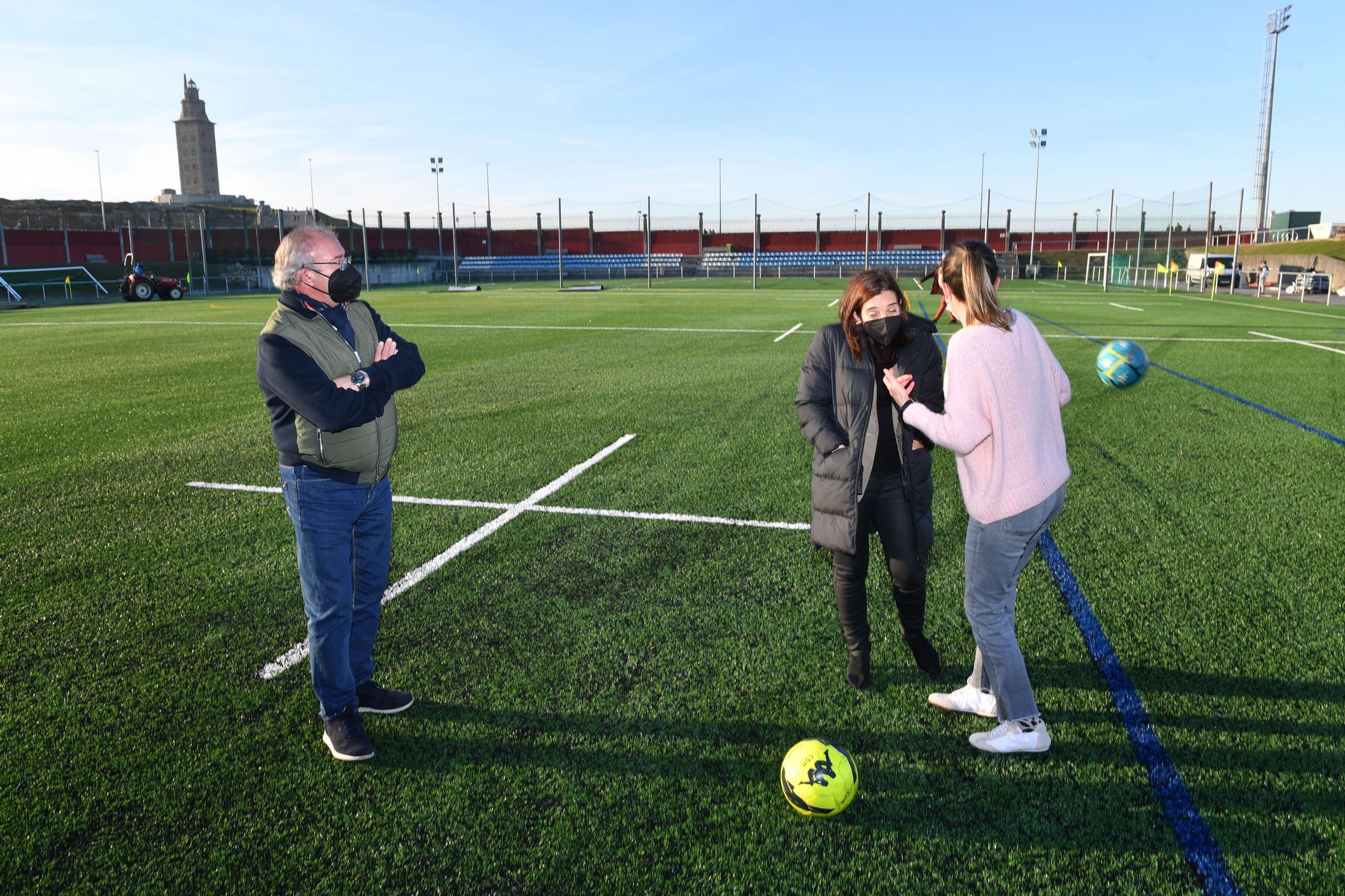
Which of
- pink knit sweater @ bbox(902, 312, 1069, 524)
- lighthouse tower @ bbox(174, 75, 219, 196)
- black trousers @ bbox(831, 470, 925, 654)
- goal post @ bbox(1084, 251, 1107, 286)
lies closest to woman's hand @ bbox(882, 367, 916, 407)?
pink knit sweater @ bbox(902, 312, 1069, 524)

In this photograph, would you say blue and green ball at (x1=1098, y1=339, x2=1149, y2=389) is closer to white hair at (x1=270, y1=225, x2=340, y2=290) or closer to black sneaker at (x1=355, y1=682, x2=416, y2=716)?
black sneaker at (x1=355, y1=682, x2=416, y2=716)

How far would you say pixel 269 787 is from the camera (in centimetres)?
331

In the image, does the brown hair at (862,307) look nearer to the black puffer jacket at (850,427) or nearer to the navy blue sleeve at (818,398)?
the black puffer jacket at (850,427)

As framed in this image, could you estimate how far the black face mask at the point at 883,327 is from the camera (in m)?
3.76

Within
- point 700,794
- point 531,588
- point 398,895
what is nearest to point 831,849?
point 700,794

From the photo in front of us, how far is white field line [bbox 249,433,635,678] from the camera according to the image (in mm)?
4284

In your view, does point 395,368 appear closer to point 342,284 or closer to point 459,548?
point 342,284

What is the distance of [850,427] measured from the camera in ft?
12.9

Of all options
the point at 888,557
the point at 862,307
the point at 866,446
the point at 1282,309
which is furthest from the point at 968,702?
the point at 1282,309

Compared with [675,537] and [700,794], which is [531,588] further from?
[700,794]

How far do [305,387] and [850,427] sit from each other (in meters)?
2.30

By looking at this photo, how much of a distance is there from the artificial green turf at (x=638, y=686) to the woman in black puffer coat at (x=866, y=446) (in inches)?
18.7

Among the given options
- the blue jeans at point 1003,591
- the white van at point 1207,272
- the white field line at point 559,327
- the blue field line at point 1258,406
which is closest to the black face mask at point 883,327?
the blue jeans at point 1003,591

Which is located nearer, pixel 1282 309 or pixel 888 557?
pixel 888 557
